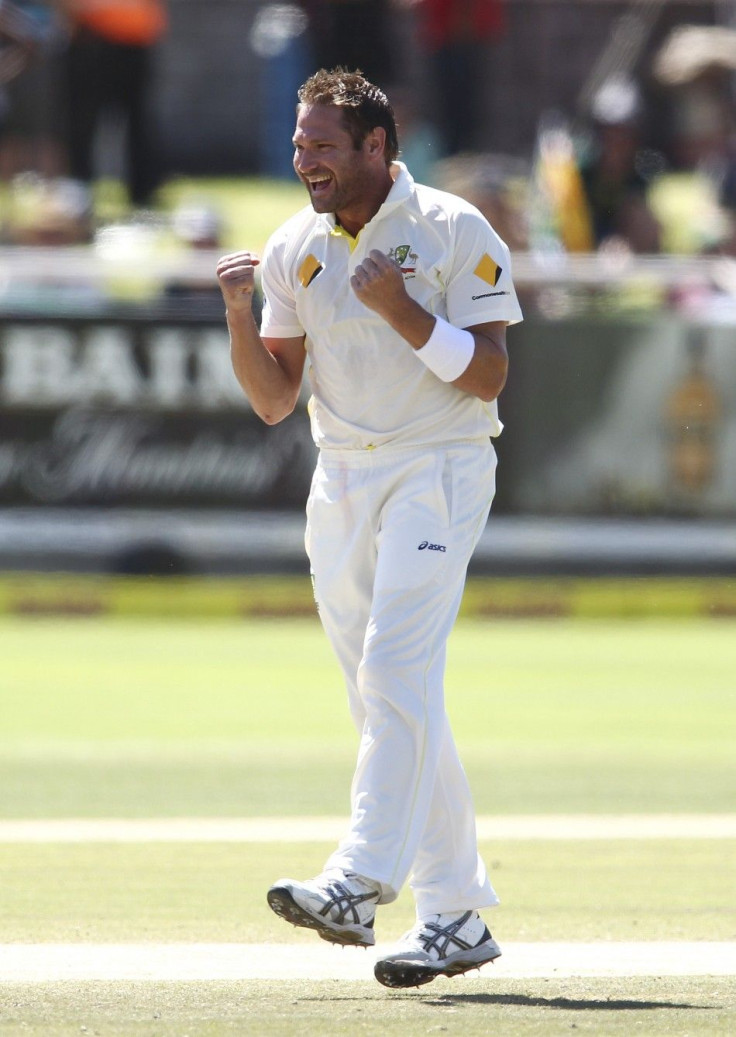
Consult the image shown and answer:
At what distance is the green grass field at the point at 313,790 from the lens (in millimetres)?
4367

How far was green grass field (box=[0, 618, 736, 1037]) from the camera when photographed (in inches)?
172

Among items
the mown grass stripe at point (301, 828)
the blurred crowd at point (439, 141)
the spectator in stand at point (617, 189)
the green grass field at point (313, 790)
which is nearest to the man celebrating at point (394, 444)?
the green grass field at point (313, 790)

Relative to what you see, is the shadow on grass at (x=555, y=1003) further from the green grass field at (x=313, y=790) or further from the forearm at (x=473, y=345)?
the forearm at (x=473, y=345)

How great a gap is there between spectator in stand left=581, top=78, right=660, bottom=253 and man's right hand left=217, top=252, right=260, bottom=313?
9197mm

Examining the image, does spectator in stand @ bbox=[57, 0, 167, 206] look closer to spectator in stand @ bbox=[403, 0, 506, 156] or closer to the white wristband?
spectator in stand @ bbox=[403, 0, 506, 156]

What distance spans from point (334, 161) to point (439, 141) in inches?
482

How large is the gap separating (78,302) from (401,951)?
9267 millimetres

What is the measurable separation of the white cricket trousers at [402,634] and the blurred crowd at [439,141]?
8.07m

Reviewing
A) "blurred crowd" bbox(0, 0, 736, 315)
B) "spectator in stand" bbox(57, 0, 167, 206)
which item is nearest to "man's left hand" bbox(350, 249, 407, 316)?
"blurred crowd" bbox(0, 0, 736, 315)

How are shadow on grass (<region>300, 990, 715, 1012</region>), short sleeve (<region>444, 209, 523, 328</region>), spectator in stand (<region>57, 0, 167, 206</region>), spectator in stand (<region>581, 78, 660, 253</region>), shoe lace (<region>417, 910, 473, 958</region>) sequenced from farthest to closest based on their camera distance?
spectator in stand (<region>57, 0, 167, 206</region>) → spectator in stand (<region>581, 78, 660, 253</region>) → short sleeve (<region>444, 209, 523, 328</region>) → shoe lace (<region>417, 910, 473, 958</region>) → shadow on grass (<region>300, 990, 715, 1012</region>)

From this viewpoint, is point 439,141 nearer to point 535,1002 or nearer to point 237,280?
point 237,280

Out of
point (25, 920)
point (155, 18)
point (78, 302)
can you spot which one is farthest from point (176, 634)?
point (25, 920)

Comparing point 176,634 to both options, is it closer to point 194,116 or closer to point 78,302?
point 78,302

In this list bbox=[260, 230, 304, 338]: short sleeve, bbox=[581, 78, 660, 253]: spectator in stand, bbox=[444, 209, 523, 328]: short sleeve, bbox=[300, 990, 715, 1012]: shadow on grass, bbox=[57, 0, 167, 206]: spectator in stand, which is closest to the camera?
bbox=[300, 990, 715, 1012]: shadow on grass
